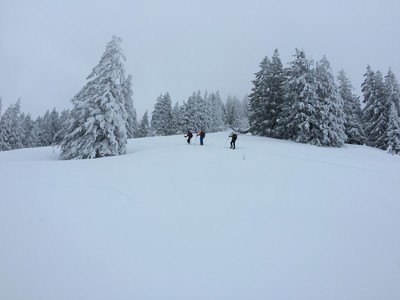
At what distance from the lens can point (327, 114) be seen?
2747cm

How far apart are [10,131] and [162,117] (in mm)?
30397

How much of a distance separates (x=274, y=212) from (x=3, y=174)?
38.2 feet

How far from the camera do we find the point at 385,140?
31.6 metres

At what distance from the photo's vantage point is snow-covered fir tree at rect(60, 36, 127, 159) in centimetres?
1945

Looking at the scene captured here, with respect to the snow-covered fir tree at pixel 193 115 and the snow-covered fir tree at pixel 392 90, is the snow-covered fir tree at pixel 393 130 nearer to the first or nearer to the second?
the snow-covered fir tree at pixel 392 90

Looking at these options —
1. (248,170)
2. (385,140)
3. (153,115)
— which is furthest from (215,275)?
(153,115)

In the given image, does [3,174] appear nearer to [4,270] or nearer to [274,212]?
[4,270]

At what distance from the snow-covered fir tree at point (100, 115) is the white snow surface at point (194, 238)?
29.7 ft

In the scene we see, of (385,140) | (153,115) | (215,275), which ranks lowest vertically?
(215,275)

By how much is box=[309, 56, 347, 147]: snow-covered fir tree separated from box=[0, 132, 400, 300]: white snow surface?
17.8 metres

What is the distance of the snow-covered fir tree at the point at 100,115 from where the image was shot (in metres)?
19.5

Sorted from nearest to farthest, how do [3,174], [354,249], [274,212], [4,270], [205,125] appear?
[4,270], [354,249], [274,212], [3,174], [205,125]

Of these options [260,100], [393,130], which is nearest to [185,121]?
[260,100]

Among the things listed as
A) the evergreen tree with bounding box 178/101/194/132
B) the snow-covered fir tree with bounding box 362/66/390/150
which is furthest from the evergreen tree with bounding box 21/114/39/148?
the snow-covered fir tree with bounding box 362/66/390/150
